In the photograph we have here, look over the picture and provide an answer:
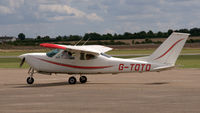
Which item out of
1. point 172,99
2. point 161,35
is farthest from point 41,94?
point 161,35

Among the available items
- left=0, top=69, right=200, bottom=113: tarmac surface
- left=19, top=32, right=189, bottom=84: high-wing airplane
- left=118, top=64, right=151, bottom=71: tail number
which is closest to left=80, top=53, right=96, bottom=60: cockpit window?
left=19, top=32, right=189, bottom=84: high-wing airplane

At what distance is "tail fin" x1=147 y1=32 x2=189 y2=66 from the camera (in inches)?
768

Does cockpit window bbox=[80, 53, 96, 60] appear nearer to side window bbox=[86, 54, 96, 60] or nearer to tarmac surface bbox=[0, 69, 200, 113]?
side window bbox=[86, 54, 96, 60]

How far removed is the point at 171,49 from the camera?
19578 millimetres

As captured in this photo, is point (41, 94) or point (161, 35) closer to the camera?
point (41, 94)

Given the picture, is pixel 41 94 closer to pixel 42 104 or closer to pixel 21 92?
pixel 21 92

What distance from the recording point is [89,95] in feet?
52.2

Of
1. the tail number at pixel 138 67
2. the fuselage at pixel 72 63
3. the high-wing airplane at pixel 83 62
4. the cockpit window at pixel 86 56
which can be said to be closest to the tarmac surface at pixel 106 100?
the tail number at pixel 138 67

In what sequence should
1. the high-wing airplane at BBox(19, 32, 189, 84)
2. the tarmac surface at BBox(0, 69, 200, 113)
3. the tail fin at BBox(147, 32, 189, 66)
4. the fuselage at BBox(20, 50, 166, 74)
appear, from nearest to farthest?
the tarmac surface at BBox(0, 69, 200, 113)
the tail fin at BBox(147, 32, 189, 66)
the high-wing airplane at BBox(19, 32, 189, 84)
the fuselage at BBox(20, 50, 166, 74)

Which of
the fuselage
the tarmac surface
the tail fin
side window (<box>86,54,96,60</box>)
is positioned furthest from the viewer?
side window (<box>86,54,96,60</box>)

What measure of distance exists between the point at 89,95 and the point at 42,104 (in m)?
2.81

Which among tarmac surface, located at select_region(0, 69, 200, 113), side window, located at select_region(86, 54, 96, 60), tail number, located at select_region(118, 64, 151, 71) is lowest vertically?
tarmac surface, located at select_region(0, 69, 200, 113)

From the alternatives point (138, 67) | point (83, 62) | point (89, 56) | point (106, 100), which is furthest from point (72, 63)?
point (106, 100)

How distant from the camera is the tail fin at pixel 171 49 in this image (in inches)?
768
